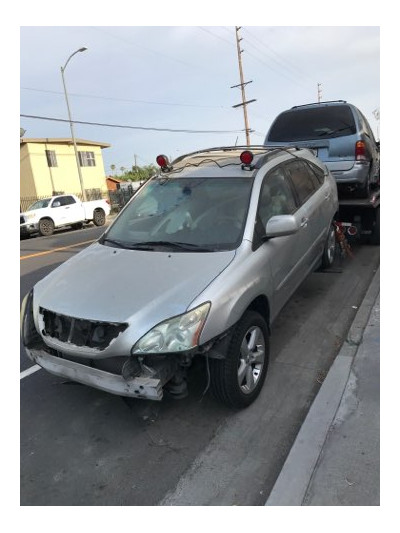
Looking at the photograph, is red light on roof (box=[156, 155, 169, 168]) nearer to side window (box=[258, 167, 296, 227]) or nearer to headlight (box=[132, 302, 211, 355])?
side window (box=[258, 167, 296, 227])

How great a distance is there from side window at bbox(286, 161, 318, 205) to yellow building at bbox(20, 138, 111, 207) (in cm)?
2495

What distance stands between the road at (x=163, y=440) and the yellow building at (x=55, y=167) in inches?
1013

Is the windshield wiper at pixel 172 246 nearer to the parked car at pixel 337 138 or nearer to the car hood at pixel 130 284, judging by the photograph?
the car hood at pixel 130 284

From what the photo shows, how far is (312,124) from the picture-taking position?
22.5 ft

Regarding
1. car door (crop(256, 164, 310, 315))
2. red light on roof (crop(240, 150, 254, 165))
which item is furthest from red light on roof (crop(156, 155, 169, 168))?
car door (crop(256, 164, 310, 315))

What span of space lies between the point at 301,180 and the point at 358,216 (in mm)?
2420

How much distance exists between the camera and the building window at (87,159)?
1266 inches

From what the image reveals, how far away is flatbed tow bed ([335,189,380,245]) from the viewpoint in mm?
6387

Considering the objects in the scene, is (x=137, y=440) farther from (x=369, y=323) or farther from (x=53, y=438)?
(x=369, y=323)

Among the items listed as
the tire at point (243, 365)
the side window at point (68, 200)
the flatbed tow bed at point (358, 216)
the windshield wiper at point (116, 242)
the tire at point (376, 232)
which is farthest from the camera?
the side window at point (68, 200)

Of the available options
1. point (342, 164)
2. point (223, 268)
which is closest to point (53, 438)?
point (223, 268)

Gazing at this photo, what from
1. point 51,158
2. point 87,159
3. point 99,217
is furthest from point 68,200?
point 87,159

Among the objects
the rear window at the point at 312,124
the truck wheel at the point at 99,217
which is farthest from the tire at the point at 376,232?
the truck wheel at the point at 99,217

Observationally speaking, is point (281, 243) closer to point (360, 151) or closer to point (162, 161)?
point (162, 161)
